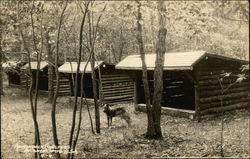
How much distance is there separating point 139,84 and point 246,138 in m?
9.72

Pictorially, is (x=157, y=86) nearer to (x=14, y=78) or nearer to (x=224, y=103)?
(x=224, y=103)

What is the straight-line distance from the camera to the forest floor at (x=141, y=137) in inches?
473

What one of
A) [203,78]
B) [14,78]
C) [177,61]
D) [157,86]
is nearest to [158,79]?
[157,86]

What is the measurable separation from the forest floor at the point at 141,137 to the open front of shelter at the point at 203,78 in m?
0.75

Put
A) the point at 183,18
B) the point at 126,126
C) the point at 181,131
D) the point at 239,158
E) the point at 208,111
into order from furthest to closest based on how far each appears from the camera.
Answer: the point at 208,111 < the point at 126,126 < the point at 181,131 < the point at 183,18 < the point at 239,158

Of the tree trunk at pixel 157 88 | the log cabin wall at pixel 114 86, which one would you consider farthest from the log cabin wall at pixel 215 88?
the log cabin wall at pixel 114 86

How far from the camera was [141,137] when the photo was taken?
553 inches

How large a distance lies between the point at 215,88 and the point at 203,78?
127 cm

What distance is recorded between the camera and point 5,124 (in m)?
19.3

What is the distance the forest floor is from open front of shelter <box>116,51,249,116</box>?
754 millimetres

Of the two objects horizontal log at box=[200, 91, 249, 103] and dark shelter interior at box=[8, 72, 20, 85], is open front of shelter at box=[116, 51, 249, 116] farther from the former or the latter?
dark shelter interior at box=[8, 72, 20, 85]

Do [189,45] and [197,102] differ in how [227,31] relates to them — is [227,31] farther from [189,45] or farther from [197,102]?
[197,102]

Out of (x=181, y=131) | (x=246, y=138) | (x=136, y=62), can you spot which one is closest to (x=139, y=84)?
(x=136, y=62)

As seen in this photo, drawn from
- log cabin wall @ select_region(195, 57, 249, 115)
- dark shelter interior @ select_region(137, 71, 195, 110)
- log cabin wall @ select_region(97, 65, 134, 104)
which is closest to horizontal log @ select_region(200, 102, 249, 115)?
log cabin wall @ select_region(195, 57, 249, 115)
